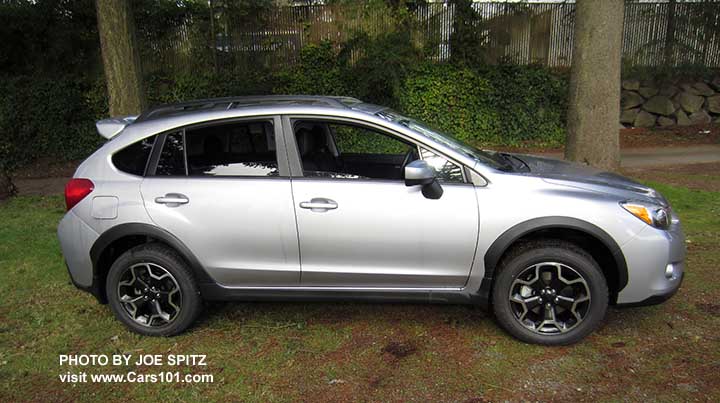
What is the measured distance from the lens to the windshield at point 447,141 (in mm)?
3875

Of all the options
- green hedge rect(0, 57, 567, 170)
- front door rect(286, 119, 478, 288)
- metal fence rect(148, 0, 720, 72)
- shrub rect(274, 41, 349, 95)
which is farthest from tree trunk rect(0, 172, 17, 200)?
front door rect(286, 119, 478, 288)

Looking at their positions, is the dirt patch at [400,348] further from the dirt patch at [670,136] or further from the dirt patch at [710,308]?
the dirt patch at [670,136]

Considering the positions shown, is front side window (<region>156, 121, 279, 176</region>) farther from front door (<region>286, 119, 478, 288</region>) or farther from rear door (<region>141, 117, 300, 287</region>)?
front door (<region>286, 119, 478, 288</region>)

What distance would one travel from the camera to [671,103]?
603 inches

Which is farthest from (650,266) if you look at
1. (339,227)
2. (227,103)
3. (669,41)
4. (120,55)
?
(669,41)

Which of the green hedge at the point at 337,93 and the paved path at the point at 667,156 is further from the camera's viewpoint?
the green hedge at the point at 337,93

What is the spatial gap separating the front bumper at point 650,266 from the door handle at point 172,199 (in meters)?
2.92

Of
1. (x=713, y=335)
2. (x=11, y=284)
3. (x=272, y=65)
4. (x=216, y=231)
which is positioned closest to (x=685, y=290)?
(x=713, y=335)

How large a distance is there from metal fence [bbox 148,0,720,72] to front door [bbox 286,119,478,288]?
10.3 metres

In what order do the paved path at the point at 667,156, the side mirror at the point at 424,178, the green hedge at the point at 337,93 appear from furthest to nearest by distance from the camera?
the green hedge at the point at 337,93, the paved path at the point at 667,156, the side mirror at the point at 424,178

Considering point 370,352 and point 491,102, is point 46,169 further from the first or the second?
point 370,352

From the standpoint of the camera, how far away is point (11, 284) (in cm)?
500

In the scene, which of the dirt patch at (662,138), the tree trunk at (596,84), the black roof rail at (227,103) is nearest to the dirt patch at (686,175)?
the tree trunk at (596,84)

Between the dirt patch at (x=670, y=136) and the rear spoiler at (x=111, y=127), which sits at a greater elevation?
the rear spoiler at (x=111, y=127)
